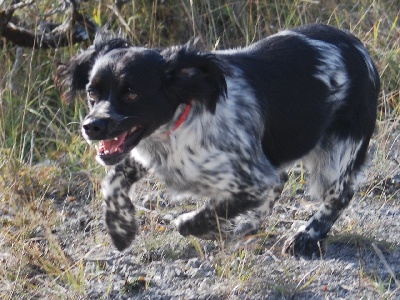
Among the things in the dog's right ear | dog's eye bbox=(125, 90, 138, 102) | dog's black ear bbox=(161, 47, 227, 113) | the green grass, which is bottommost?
the green grass

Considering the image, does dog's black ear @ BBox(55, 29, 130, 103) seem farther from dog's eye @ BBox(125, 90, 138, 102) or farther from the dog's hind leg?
the dog's hind leg

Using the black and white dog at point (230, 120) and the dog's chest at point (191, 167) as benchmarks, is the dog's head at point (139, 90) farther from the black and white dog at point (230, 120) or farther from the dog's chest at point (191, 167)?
the dog's chest at point (191, 167)

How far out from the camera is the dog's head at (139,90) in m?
3.93

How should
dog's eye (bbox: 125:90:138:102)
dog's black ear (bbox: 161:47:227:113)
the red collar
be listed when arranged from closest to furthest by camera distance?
dog's eye (bbox: 125:90:138:102) < dog's black ear (bbox: 161:47:227:113) < the red collar

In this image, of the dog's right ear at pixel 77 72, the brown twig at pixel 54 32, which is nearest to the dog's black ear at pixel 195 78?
the dog's right ear at pixel 77 72

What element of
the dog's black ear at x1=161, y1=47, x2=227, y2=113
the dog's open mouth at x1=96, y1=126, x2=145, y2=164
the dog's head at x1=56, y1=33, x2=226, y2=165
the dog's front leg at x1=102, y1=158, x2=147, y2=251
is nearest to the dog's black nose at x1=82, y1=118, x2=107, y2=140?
the dog's head at x1=56, y1=33, x2=226, y2=165

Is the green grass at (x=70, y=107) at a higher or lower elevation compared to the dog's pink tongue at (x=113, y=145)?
lower

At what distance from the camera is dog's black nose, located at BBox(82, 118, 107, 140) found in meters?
3.85

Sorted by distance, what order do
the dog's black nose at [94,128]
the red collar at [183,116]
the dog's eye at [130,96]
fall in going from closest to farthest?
1. the dog's black nose at [94,128]
2. the dog's eye at [130,96]
3. the red collar at [183,116]

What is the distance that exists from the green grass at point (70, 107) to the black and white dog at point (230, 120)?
1.05ft

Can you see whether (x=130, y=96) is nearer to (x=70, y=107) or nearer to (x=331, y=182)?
(x=331, y=182)

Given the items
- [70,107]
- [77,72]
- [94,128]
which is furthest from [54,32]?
[94,128]

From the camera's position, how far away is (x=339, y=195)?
15.8 feet

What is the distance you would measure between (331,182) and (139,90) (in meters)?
1.30
